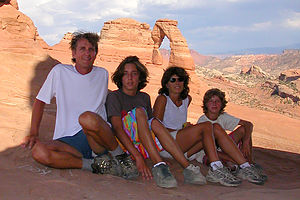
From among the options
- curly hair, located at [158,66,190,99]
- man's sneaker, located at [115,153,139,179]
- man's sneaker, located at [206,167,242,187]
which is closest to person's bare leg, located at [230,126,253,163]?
curly hair, located at [158,66,190,99]

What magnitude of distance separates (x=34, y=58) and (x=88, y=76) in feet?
18.6

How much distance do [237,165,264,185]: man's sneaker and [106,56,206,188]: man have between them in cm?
61

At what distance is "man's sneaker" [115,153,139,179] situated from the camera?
2.81 m

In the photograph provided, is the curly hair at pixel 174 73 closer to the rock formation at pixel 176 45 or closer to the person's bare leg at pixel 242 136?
the person's bare leg at pixel 242 136

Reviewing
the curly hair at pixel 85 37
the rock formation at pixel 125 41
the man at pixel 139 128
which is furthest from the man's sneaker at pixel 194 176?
the rock formation at pixel 125 41

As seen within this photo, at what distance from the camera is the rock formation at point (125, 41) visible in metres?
29.7

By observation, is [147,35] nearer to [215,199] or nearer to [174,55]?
[174,55]

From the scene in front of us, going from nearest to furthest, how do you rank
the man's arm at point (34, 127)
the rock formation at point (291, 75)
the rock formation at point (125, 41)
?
the man's arm at point (34, 127) → the rock formation at point (125, 41) → the rock formation at point (291, 75)

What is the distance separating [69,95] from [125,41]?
28.4 meters

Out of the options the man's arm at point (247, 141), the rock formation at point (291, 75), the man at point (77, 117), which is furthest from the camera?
the rock formation at point (291, 75)

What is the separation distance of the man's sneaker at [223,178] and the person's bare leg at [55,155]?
133 cm

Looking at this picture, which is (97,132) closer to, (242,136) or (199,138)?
(199,138)

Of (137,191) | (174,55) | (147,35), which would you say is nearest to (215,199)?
(137,191)

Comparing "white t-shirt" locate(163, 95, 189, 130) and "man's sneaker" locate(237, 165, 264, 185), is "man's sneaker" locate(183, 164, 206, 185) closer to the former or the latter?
"man's sneaker" locate(237, 165, 264, 185)
